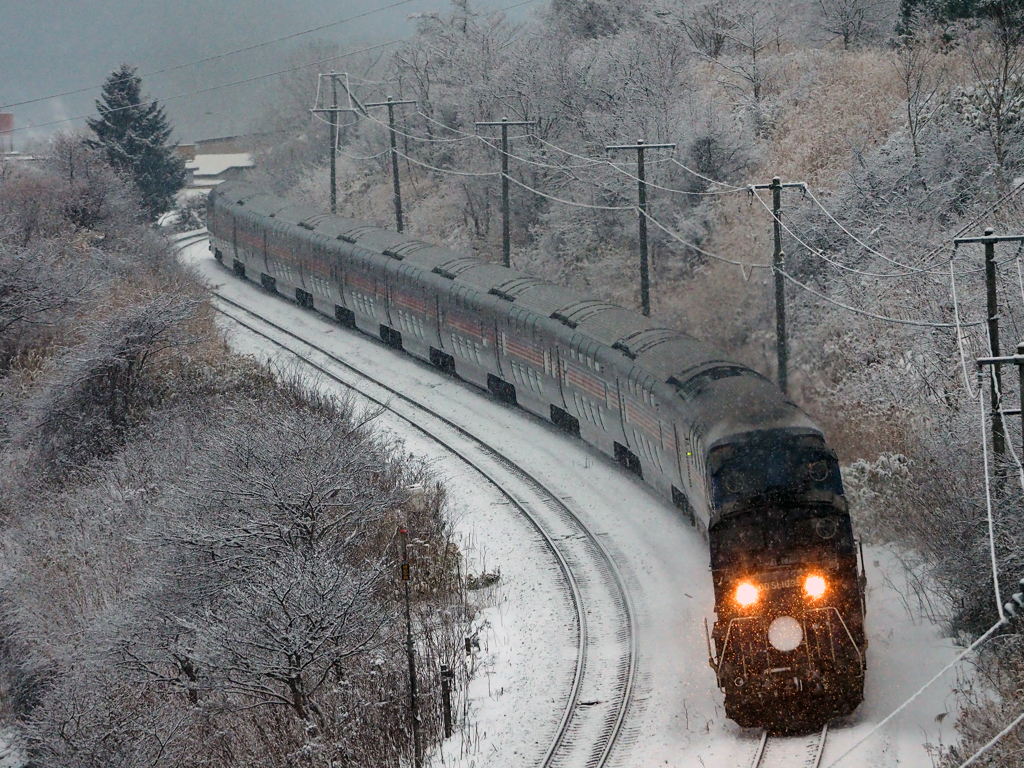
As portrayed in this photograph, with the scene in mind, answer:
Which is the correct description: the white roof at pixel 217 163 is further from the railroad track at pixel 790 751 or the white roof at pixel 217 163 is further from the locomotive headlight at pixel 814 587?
the railroad track at pixel 790 751

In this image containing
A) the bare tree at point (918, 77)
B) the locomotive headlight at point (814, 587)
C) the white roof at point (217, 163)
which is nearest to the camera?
the locomotive headlight at point (814, 587)

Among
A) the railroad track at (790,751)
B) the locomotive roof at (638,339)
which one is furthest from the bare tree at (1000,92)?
the railroad track at (790,751)

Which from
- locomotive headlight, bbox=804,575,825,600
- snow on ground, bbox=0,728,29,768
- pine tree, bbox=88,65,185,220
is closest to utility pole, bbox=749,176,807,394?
locomotive headlight, bbox=804,575,825,600

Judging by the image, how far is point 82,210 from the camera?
5053 centimetres

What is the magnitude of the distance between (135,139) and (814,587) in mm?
58355

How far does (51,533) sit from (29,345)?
13779 millimetres

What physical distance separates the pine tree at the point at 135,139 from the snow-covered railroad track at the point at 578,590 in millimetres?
35572

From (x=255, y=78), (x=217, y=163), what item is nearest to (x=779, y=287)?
(x=217, y=163)

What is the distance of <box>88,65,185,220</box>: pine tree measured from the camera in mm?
63750

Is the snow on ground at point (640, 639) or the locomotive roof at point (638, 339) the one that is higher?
the locomotive roof at point (638, 339)

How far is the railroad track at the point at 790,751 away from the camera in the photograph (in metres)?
14.4

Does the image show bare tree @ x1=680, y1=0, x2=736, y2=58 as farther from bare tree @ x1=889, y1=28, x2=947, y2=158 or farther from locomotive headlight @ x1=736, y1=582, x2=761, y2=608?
locomotive headlight @ x1=736, y1=582, x2=761, y2=608

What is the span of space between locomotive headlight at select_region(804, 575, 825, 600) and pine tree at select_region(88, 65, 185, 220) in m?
55.2

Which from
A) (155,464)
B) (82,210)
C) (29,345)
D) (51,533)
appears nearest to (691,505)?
(155,464)
